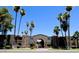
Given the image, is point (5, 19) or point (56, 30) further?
point (56, 30)

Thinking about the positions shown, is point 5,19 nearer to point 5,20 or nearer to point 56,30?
point 5,20

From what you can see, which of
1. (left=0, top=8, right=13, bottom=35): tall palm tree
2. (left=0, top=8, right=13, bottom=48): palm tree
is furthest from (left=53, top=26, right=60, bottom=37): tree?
(left=0, top=8, right=13, bottom=35): tall palm tree

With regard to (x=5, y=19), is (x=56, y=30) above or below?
below

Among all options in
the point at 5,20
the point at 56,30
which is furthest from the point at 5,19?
the point at 56,30

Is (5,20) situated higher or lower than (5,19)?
lower

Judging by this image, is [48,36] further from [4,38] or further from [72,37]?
[4,38]

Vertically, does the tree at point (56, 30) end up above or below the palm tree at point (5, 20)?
below

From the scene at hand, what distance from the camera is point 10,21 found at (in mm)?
21562

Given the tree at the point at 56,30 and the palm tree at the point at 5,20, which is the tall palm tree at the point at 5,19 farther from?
the tree at the point at 56,30

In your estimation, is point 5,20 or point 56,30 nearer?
point 5,20

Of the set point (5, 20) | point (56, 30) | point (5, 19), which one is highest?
point (5, 19)

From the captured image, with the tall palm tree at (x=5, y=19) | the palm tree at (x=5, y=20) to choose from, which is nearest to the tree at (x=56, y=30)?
the palm tree at (x=5, y=20)
